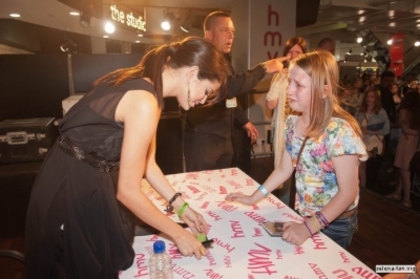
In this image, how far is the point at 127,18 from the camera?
508 cm

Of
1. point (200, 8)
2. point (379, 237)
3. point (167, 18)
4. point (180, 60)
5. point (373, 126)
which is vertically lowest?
point (379, 237)

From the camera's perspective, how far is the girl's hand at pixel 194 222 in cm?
121

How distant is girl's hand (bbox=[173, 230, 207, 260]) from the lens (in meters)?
1.03

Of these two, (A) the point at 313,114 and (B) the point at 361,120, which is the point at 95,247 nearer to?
(A) the point at 313,114

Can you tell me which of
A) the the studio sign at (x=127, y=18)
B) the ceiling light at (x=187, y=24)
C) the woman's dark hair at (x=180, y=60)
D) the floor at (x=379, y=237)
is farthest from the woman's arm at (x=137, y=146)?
the ceiling light at (x=187, y=24)

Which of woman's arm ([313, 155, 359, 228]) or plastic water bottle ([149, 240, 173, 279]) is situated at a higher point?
woman's arm ([313, 155, 359, 228])

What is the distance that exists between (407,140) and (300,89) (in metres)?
3.12

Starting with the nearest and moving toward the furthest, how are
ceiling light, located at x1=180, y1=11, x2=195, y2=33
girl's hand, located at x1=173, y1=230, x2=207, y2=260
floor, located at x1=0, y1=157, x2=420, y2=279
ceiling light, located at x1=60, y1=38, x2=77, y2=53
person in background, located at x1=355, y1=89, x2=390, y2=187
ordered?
girl's hand, located at x1=173, y1=230, x2=207, y2=260 → floor, located at x1=0, y1=157, x2=420, y2=279 → person in background, located at x1=355, y1=89, x2=390, y2=187 → ceiling light, located at x1=180, y1=11, x2=195, y2=33 → ceiling light, located at x1=60, y1=38, x2=77, y2=53

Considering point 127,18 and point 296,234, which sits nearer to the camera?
point 296,234

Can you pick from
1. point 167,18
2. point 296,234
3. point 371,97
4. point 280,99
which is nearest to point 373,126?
point 371,97

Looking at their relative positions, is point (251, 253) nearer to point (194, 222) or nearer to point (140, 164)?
point (194, 222)

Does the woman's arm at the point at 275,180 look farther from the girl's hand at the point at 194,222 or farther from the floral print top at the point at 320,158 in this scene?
the girl's hand at the point at 194,222

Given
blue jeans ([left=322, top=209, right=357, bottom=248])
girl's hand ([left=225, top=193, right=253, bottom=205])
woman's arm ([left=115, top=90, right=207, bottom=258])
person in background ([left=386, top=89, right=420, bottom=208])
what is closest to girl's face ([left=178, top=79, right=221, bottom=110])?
woman's arm ([left=115, top=90, right=207, bottom=258])

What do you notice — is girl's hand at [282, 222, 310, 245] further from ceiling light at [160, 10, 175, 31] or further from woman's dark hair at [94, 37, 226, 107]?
ceiling light at [160, 10, 175, 31]
